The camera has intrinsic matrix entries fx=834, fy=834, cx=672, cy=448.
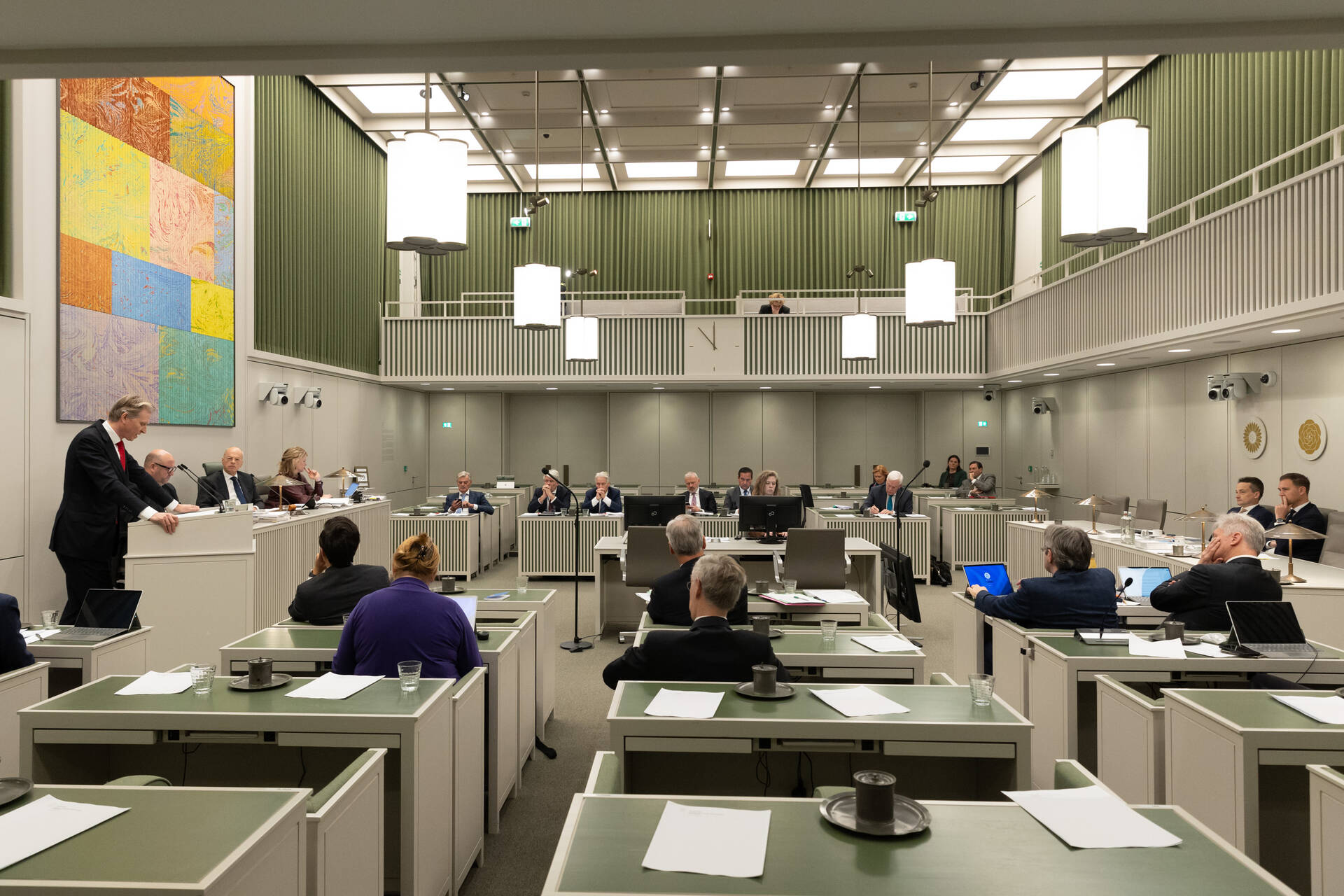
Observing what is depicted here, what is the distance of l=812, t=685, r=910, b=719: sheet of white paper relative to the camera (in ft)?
9.16

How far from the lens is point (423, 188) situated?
4098 mm

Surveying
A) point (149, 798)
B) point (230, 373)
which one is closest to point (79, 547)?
point (230, 373)

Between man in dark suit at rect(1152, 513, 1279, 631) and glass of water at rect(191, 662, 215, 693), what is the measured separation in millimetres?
4205

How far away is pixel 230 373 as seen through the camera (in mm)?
8977

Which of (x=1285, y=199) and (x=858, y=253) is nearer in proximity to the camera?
(x=1285, y=199)

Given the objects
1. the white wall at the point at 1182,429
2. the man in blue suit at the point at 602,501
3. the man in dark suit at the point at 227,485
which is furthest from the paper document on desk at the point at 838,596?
the man in dark suit at the point at 227,485

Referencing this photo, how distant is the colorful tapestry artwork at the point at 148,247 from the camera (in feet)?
22.1

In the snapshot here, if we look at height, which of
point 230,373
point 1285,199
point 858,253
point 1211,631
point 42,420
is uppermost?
point 858,253

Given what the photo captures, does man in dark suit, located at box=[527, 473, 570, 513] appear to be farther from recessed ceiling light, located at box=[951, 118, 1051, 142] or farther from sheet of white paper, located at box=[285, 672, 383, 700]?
recessed ceiling light, located at box=[951, 118, 1051, 142]

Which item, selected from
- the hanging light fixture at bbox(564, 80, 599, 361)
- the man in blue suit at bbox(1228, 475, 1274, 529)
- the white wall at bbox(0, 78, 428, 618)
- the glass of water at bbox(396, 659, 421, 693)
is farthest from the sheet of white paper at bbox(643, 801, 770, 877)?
the hanging light fixture at bbox(564, 80, 599, 361)

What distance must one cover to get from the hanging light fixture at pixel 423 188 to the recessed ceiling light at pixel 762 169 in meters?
10.5

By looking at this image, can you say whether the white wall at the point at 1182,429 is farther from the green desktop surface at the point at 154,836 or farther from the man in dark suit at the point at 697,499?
the green desktop surface at the point at 154,836

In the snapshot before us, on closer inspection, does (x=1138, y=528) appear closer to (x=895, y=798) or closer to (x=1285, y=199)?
(x=1285, y=199)

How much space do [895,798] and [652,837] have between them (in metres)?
0.60
